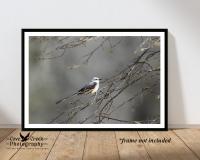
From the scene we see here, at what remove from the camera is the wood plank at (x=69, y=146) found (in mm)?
2414

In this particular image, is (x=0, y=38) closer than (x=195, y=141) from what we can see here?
No

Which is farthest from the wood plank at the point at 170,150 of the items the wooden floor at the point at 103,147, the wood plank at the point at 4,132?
the wood plank at the point at 4,132

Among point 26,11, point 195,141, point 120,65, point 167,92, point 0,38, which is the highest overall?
point 26,11

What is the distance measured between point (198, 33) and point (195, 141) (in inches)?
35.2

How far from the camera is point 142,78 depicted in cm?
325

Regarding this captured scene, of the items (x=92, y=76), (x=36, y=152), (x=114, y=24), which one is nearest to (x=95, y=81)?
(x=92, y=76)

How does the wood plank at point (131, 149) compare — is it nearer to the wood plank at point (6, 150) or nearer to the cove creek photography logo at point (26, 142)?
the cove creek photography logo at point (26, 142)

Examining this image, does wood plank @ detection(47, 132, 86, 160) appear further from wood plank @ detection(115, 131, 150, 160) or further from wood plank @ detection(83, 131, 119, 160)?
wood plank @ detection(115, 131, 150, 160)

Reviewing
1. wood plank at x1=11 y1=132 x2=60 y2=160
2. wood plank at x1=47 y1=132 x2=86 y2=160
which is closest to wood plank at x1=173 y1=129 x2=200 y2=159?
wood plank at x1=47 y1=132 x2=86 y2=160

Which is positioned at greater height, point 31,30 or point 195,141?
point 31,30

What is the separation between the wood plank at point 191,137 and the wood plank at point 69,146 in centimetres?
66

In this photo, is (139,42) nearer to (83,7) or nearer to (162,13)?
(162,13)

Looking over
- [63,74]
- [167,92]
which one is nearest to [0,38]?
[63,74]

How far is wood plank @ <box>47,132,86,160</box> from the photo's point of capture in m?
2.41
